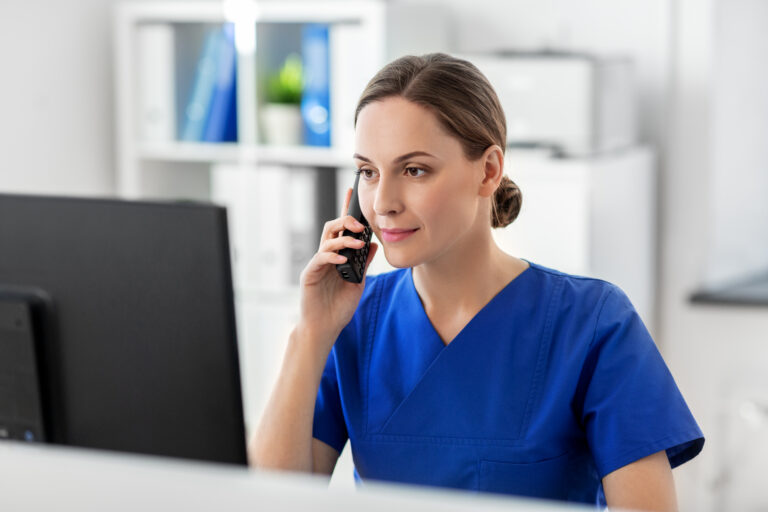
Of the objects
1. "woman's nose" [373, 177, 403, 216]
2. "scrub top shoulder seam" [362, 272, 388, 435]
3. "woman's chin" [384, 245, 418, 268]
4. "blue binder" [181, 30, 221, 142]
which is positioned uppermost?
"blue binder" [181, 30, 221, 142]

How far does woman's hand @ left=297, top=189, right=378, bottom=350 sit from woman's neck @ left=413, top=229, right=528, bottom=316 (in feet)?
0.33

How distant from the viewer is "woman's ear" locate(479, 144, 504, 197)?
4.13 ft

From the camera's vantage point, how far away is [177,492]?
32cm

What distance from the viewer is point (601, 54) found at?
9.42 ft

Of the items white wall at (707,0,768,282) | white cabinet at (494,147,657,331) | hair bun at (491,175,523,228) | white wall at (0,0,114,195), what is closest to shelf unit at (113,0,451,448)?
white wall at (0,0,114,195)

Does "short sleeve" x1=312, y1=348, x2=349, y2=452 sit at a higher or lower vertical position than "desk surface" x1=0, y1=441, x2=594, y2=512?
lower

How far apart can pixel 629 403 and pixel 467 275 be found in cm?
27

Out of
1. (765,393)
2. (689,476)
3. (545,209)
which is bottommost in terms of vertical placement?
(689,476)

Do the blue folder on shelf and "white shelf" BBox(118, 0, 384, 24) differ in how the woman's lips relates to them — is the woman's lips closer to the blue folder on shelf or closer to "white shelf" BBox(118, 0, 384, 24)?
"white shelf" BBox(118, 0, 384, 24)

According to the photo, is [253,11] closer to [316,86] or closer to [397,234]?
[316,86]

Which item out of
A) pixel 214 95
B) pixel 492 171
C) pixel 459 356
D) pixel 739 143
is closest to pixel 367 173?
pixel 492 171

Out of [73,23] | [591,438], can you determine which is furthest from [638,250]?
[73,23]

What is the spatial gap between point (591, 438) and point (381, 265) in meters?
1.59

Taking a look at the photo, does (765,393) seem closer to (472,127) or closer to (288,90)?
(288,90)
